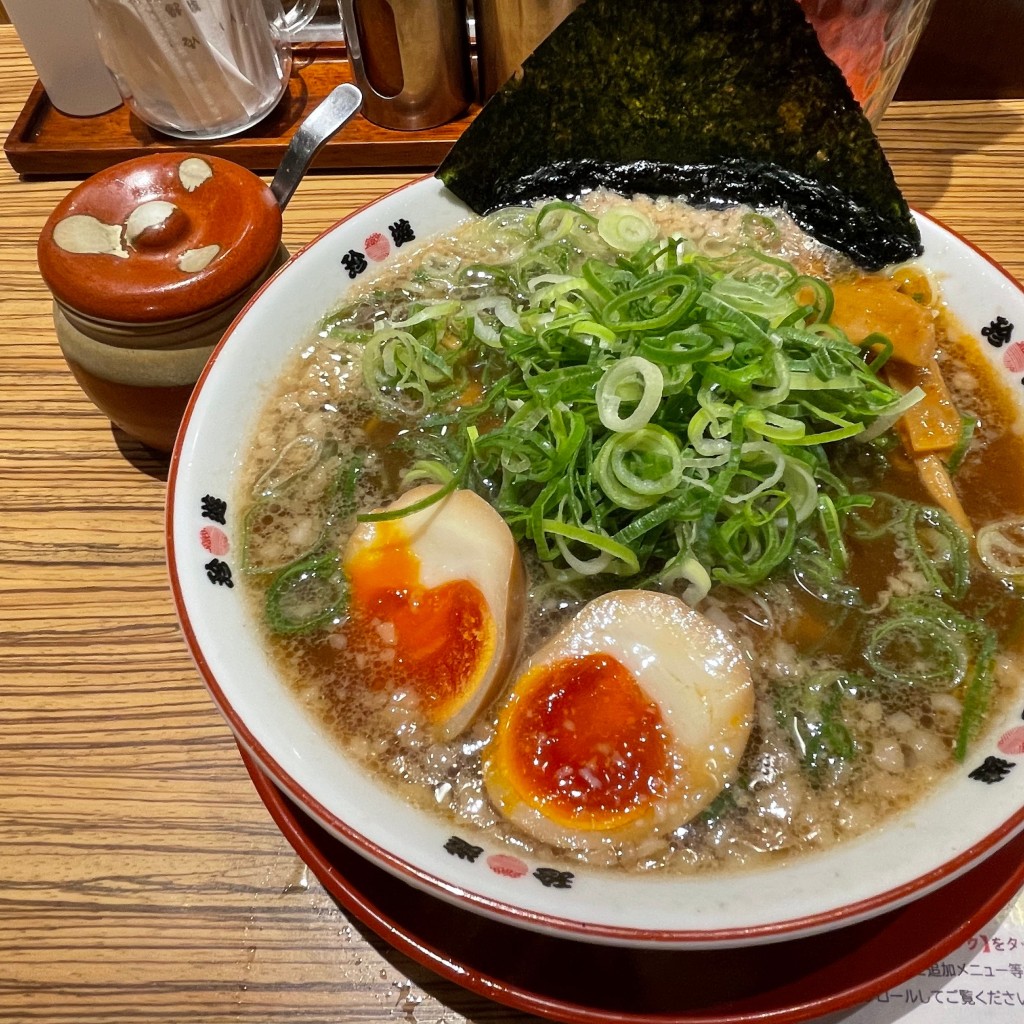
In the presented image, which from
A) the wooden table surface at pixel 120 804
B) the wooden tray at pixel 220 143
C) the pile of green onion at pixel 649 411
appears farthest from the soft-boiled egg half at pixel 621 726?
the wooden tray at pixel 220 143

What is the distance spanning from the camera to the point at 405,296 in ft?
5.18

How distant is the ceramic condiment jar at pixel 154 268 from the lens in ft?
4.24

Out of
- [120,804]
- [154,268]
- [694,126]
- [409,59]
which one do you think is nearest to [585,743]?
[120,804]

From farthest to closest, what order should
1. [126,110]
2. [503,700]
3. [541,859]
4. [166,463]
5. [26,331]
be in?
[126,110] < [26,331] < [166,463] < [503,700] < [541,859]

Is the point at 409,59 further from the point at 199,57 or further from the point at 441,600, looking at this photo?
the point at 441,600

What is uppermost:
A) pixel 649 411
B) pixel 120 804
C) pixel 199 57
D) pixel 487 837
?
pixel 199 57

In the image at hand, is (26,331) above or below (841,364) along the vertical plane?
below

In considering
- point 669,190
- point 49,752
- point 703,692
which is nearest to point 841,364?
point 703,692

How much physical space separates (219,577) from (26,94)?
7.04 feet

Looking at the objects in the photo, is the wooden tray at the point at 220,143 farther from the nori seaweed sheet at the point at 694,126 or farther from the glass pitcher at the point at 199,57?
the nori seaweed sheet at the point at 694,126

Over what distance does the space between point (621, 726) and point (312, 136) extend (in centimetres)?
139

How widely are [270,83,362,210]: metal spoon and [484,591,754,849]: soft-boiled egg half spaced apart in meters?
1.17

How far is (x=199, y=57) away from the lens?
2.01 m

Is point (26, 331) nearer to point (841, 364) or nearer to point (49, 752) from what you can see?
point (49, 752)
